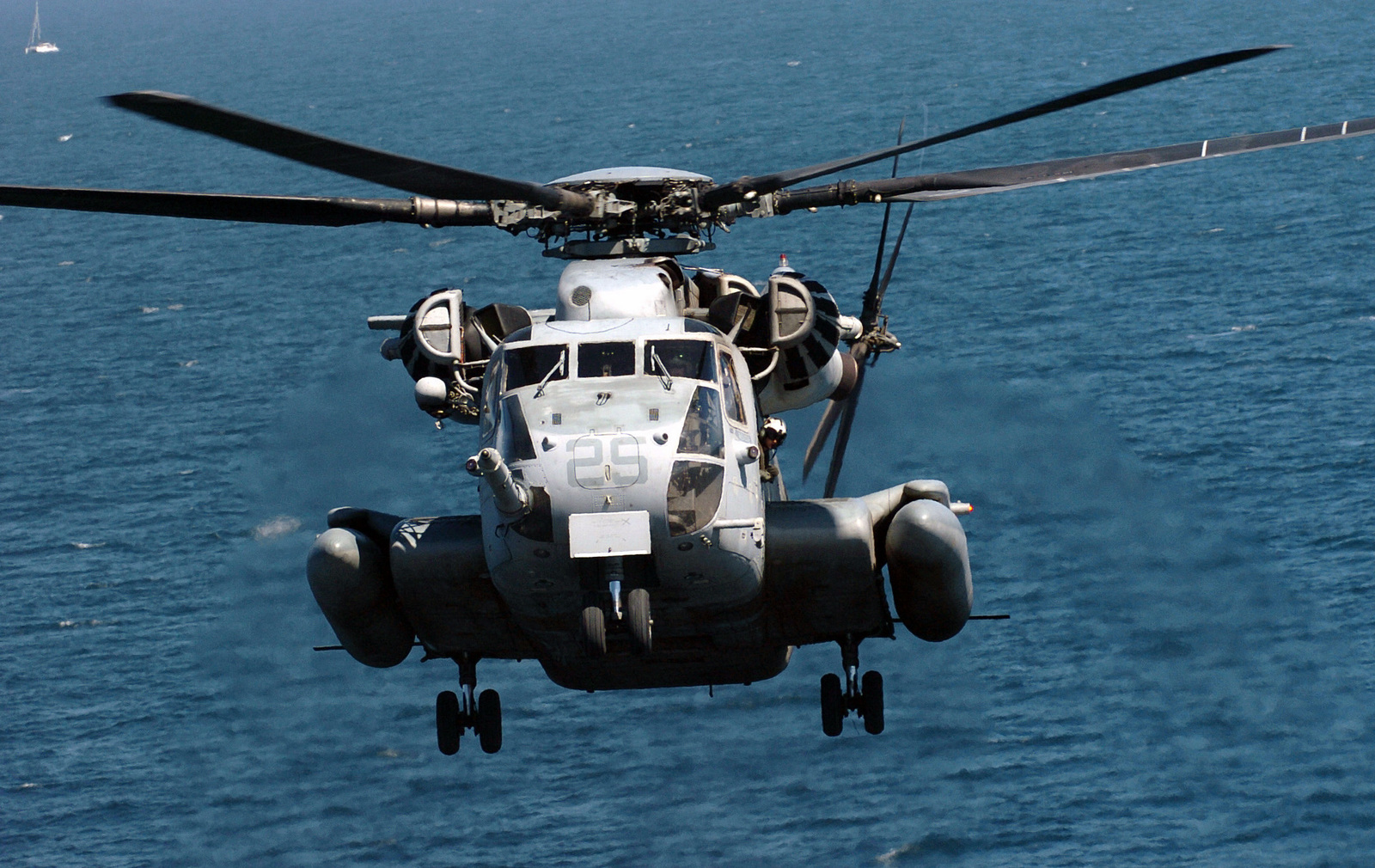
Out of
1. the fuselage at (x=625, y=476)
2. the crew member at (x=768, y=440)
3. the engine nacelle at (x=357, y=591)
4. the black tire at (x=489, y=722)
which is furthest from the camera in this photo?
the black tire at (x=489, y=722)

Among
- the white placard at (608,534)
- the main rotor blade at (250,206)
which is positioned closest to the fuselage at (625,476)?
the white placard at (608,534)

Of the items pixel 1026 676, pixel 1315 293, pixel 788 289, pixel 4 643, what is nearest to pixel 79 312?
pixel 4 643

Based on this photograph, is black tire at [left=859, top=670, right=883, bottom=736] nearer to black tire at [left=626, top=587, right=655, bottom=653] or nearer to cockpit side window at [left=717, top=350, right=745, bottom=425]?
cockpit side window at [left=717, top=350, right=745, bottom=425]

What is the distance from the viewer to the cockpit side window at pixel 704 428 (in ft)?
102

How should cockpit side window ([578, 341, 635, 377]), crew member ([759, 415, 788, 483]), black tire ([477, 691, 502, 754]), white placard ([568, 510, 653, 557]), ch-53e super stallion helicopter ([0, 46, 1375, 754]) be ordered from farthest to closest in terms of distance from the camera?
1. black tire ([477, 691, 502, 754])
2. crew member ([759, 415, 788, 483])
3. cockpit side window ([578, 341, 635, 377])
4. ch-53e super stallion helicopter ([0, 46, 1375, 754])
5. white placard ([568, 510, 653, 557])

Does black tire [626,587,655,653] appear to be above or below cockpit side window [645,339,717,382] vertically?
below

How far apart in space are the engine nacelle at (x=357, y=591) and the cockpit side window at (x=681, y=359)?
6.62 metres

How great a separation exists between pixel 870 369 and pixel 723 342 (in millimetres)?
61779

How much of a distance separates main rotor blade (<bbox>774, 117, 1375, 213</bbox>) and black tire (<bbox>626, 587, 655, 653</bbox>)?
8.77m

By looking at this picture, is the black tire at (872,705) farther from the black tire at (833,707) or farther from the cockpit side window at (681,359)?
the cockpit side window at (681,359)

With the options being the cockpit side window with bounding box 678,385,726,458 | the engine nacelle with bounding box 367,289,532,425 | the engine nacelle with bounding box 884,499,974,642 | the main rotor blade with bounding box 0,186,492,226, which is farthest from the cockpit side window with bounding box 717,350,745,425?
the main rotor blade with bounding box 0,186,492,226

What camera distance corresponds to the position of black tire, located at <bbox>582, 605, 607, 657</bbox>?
2975 cm

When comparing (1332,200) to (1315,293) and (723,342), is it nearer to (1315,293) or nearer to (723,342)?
(1315,293)

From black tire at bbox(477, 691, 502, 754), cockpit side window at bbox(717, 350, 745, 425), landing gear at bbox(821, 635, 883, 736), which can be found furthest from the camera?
black tire at bbox(477, 691, 502, 754)
